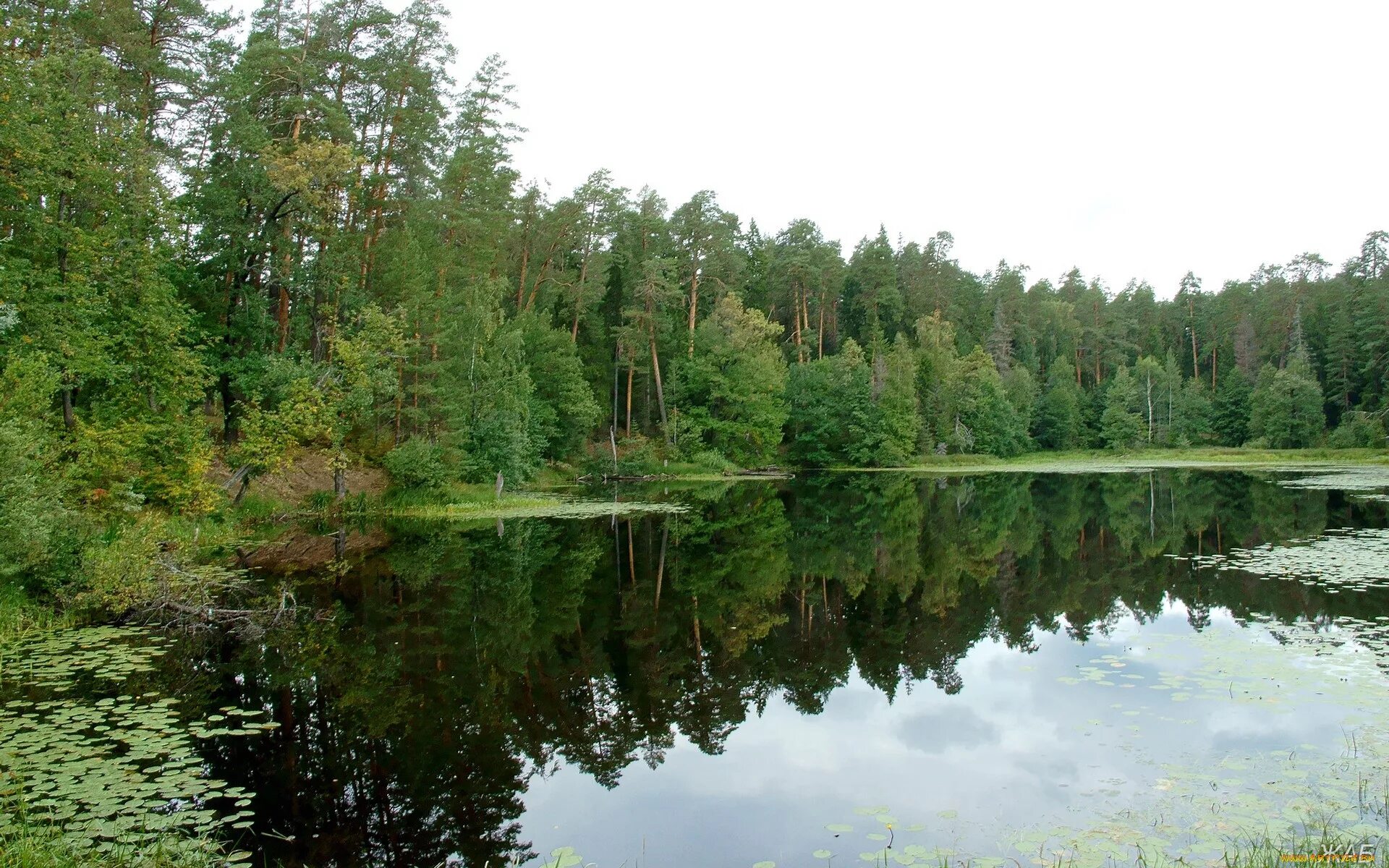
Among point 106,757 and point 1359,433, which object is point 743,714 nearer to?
point 106,757

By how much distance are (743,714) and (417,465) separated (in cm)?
2117

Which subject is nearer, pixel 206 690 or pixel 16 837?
pixel 16 837

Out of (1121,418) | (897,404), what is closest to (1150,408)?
(1121,418)

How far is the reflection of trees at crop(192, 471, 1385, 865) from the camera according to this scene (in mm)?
7059

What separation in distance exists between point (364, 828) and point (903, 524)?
20.7 meters

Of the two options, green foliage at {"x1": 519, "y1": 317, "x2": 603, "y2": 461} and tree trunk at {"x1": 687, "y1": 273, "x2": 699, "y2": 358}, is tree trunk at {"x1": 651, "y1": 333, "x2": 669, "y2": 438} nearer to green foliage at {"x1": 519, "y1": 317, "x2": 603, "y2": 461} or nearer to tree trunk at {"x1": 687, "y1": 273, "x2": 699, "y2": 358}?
tree trunk at {"x1": 687, "y1": 273, "x2": 699, "y2": 358}

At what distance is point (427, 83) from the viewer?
31172mm

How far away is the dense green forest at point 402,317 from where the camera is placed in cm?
1669

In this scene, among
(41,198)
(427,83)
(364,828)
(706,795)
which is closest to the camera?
(364,828)

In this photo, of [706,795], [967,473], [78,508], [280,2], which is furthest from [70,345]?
[967,473]

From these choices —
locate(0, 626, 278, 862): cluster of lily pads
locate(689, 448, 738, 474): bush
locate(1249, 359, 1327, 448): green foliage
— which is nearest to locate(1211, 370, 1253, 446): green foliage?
locate(1249, 359, 1327, 448): green foliage

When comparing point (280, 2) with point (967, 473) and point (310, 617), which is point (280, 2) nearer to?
point (310, 617)

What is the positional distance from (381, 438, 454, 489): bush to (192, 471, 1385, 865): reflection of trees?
400cm

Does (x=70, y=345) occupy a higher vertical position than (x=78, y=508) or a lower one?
higher
